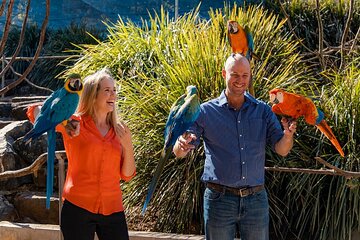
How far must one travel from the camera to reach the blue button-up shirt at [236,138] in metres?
3.42

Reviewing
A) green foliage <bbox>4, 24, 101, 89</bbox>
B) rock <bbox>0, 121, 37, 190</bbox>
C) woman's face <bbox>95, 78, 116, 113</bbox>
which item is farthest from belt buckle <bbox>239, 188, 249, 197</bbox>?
green foliage <bbox>4, 24, 101, 89</bbox>

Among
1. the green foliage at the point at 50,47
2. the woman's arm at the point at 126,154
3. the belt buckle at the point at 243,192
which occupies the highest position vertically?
the green foliage at the point at 50,47

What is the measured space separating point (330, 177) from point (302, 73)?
1425 millimetres

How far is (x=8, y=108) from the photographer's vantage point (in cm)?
884

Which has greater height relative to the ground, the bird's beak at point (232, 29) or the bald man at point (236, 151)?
the bird's beak at point (232, 29)

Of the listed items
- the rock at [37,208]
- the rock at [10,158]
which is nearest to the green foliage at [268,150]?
the rock at [37,208]

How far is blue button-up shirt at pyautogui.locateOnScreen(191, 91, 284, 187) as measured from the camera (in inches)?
134

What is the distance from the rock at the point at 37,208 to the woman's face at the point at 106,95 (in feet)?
9.42

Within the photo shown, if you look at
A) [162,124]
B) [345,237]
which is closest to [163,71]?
[162,124]

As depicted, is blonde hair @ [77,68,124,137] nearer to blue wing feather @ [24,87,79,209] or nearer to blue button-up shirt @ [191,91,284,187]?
blue wing feather @ [24,87,79,209]

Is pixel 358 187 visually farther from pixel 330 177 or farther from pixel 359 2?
pixel 359 2

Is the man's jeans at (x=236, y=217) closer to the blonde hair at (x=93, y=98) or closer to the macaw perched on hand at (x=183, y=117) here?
the macaw perched on hand at (x=183, y=117)

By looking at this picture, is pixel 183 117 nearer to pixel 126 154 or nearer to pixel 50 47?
pixel 126 154

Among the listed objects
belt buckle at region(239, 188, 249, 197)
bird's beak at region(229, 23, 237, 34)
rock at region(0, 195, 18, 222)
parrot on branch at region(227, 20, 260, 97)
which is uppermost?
bird's beak at region(229, 23, 237, 34)
